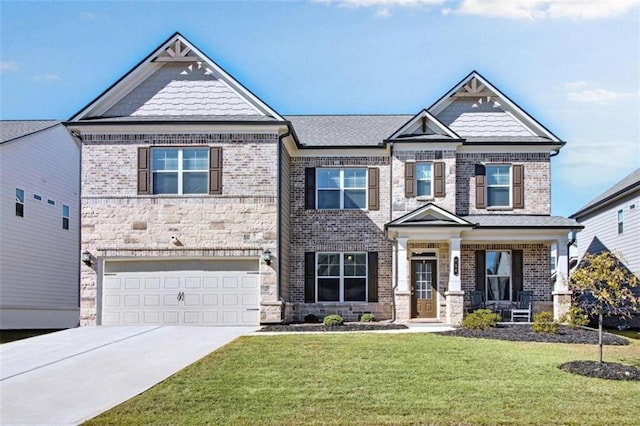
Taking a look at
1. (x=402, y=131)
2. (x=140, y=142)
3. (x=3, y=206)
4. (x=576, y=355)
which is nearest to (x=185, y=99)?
(x=140, y=142)

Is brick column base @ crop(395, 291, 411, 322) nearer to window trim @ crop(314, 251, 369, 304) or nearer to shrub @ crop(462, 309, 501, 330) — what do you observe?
window trim @ crop(314, 251, 369, 304)

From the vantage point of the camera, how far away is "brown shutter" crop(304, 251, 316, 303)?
23656 millimetres

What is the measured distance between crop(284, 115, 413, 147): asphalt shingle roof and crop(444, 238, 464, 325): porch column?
447cm

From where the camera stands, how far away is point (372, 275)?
23.8 meters

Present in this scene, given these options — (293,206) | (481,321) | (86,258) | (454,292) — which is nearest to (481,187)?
(454,292)

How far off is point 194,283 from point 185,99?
18.2 ft

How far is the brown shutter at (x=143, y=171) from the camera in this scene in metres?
21.2

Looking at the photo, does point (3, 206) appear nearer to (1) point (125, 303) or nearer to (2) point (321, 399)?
(1) point (125, 303)

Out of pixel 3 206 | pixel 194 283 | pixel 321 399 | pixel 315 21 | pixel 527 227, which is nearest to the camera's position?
pixel 321 399

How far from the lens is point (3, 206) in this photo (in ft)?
83.4

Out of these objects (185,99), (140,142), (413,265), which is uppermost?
(185,99)

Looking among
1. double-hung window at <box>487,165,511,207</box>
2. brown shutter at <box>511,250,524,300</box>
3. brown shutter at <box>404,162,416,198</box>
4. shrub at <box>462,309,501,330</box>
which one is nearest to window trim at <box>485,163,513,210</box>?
double-hung window at <box>487,165,511,207</box>

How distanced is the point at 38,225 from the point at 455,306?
642 inches

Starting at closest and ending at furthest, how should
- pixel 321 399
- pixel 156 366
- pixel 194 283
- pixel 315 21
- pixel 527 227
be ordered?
pixel 321 399 < pixel 156 366 < pixel 315 21 < pixel 194 283 < pixel 527 227
